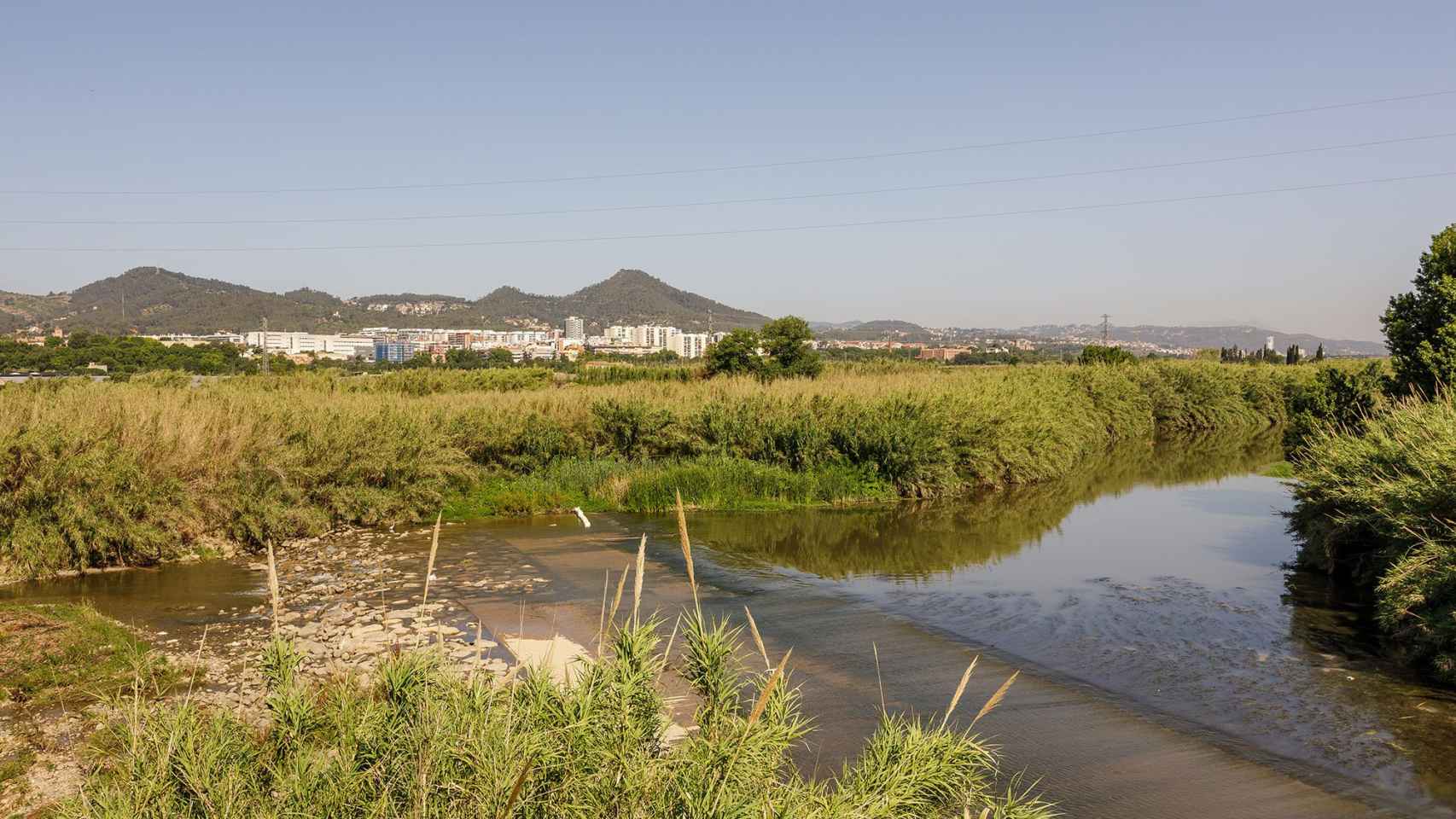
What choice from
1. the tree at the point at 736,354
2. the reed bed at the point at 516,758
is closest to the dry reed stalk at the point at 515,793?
the reed bed at the point at 516,758

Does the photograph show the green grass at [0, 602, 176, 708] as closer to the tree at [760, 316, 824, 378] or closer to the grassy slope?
the grassy slope

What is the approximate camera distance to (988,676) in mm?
7816

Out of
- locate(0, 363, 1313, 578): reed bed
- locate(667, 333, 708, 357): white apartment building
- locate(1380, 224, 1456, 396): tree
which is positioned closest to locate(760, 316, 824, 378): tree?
locate(0, 363, 1313, 578): reed bed

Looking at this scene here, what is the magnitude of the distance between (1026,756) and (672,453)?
1362cm

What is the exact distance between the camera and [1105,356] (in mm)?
43094

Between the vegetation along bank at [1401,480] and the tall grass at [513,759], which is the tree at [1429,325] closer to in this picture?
the vegetation along bank at [1401,480]

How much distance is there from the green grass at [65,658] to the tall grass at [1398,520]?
32.3 ft

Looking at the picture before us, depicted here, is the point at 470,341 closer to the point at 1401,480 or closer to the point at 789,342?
the point at 789,342

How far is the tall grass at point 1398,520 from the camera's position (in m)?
7.77

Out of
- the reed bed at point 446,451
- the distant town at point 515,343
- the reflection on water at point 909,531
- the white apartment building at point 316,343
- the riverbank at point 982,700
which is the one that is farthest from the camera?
the white apartment building at point 316,343

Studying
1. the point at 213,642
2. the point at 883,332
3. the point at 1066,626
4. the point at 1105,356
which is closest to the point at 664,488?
the point at 1066,626

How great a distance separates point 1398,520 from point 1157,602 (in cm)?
268

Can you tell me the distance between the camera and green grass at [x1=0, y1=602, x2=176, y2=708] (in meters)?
6.68

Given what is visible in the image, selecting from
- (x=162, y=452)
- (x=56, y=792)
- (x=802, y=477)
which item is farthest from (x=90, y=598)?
(x=802, y=477)
